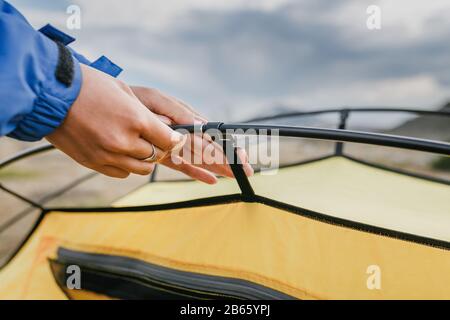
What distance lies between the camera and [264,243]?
2.57 ft

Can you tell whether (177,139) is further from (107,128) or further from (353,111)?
(353,111)

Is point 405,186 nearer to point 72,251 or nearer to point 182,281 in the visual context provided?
point 182,281

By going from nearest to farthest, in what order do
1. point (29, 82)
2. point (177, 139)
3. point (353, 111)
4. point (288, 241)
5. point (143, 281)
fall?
point (29, 82) < point (177, 139) < point (288, 241) < point (143, 281) < point (353, 111)

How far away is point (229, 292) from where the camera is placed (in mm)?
792

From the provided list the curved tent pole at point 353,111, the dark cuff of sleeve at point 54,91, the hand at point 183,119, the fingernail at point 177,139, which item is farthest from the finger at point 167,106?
the curved tent pole at point 353,111

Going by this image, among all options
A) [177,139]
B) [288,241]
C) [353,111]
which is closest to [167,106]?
[177,139]

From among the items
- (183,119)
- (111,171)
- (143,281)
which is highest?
(183,119)

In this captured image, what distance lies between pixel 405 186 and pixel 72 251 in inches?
30.4

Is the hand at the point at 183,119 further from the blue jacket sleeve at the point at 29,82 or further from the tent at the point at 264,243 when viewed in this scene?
the blue jacket sleeve at the point at 29,82

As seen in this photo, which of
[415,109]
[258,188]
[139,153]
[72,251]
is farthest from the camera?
[415,109]

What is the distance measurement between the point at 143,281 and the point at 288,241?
12.0 inches

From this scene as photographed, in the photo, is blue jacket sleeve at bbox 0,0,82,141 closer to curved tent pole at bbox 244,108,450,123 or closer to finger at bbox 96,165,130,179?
finger at bbox 96,165,130,179

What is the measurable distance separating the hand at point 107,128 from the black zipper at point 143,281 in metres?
0.31
